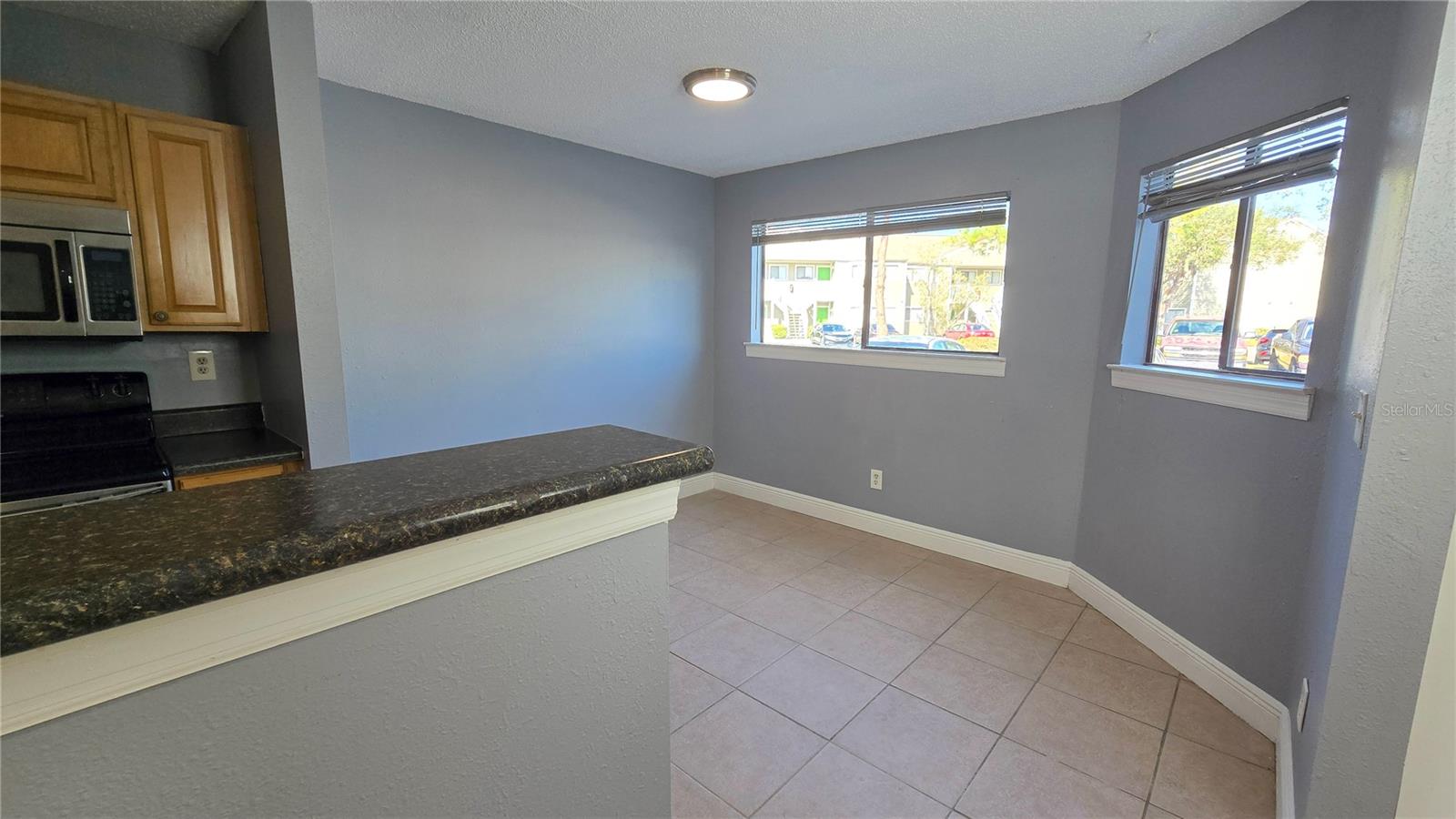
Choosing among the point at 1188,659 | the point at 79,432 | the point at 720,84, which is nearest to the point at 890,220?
the point at 720,84

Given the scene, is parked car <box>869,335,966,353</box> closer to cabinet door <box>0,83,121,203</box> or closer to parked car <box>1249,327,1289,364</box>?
parked car <box>1249,327,1289,364</box>

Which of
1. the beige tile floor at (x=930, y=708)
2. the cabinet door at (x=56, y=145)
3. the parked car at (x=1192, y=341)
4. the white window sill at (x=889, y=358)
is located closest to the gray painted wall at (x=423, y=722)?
the beige tile floor at (x=930, y=708)

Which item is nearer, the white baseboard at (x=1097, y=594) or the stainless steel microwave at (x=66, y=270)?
the stainless steel microwave at (x=66, y=270)

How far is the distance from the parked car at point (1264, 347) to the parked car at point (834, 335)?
78.3 inches

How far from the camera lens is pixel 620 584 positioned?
2.98 ft

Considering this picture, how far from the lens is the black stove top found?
1.76 m

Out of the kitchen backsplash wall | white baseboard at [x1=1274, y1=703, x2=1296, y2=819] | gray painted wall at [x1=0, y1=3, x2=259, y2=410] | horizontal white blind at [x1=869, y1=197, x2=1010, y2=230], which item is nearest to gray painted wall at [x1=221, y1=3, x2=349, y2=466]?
gray painted wall at [x1=0, y1=3, x2=259, y2=410]

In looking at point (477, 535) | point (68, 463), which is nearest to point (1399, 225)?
point (477, 535)

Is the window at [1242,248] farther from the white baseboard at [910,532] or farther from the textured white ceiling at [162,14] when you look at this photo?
the textured white ceiling at [162,14]

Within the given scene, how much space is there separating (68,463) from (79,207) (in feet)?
2.63

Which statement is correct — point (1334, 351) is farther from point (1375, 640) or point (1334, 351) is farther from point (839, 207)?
point (839, 207)

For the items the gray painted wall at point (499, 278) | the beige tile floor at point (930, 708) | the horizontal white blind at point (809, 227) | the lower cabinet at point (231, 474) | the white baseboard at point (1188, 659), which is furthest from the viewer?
the horizontal white blind at point (809, 227)

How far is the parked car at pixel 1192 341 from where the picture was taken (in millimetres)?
2254

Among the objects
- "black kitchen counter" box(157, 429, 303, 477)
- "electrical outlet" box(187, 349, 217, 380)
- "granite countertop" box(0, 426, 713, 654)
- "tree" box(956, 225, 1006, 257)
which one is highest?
"tree" box(956, 225, 1006, 257)
